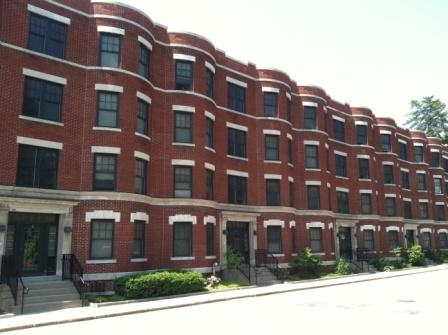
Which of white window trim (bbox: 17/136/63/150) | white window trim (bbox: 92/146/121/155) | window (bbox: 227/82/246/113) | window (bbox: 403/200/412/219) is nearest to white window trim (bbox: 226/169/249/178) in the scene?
window (bbox: 227/82/246/113)

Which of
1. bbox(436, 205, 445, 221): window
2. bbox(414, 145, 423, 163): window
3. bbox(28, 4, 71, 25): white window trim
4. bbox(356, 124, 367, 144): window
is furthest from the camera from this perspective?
bbox(436, 205, 445, 221): window

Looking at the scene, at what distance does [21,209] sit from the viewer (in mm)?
19531

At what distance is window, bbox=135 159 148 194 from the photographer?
23.7 metres

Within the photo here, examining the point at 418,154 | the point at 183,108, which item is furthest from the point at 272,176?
the point at 418,154

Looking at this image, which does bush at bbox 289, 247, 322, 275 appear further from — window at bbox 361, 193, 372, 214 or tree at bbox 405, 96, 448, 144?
tree at bbox 405, 96, 448, 144

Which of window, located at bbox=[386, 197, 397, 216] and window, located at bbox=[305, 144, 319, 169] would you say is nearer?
window, located at bbox=[305, 144, 319, 169]

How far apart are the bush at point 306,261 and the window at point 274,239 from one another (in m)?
1.30

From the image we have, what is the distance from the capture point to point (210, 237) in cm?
2653

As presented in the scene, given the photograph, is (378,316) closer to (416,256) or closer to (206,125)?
(206,125)

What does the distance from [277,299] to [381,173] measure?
28.6 metres

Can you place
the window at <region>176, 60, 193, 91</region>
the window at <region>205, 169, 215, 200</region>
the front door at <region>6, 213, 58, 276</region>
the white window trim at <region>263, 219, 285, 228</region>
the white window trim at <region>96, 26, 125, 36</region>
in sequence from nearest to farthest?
the front door at <region>6, 213, 58, 276</region> < the white window trim at <region>96, 26, 125, 36</region> < the window at <region>205, 169, 215, 200</region> < the window at <region>176, 60, 193, 91</region> < the white window trim at <region>263, 219, 285, 228</region>

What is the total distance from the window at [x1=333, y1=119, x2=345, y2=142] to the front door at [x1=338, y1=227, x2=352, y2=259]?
8.38 meters

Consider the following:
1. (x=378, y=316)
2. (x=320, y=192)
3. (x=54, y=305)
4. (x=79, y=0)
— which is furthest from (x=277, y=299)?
(x=79, y=0)

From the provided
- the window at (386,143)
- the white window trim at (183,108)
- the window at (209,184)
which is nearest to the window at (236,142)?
→ the window at (209,184)
